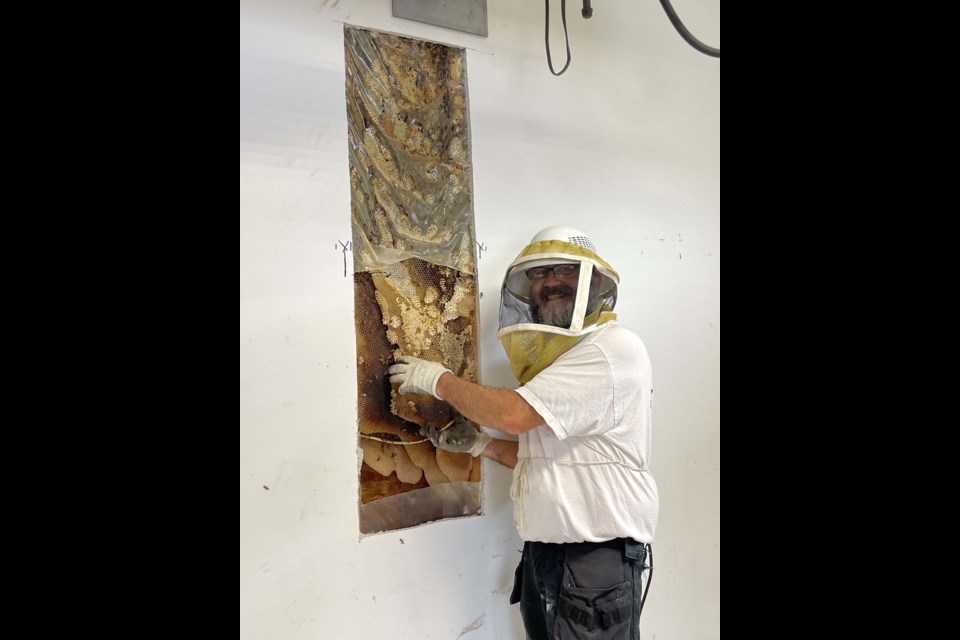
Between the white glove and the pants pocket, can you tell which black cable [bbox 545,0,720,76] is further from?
the pants pocket

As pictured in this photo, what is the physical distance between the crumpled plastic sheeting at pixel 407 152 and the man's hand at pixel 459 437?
474 mm

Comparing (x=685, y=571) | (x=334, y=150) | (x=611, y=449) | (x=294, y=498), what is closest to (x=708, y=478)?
(x=685, y=571)

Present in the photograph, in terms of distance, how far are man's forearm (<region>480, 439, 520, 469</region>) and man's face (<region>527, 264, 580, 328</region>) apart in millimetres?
412

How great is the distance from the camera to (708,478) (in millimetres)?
2383

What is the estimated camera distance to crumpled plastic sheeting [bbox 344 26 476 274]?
5.66ft

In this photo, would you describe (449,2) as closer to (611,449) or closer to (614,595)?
(611,449)

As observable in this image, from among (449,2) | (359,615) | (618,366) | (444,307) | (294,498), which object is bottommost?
(359,615)

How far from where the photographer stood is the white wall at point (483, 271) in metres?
1.56

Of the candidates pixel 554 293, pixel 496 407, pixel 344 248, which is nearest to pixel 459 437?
pixel 496 407

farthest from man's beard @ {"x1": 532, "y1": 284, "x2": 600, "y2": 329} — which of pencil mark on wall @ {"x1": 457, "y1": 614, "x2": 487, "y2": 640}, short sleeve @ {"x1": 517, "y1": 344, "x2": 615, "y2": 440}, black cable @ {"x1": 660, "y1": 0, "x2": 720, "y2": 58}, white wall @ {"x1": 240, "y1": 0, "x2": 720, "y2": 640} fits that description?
pencil mark on wall @ {"x1": 457, "y1": 614, "x2": 487, "y2": 640}

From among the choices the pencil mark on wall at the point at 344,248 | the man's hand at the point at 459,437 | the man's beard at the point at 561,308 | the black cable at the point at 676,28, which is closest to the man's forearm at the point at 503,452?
the man's hand at the point at 459,437

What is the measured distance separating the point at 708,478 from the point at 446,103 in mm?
1705

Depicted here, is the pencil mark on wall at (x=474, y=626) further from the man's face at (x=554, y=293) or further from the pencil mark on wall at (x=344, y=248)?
the pencil mark on wall at (x=344, y=248)

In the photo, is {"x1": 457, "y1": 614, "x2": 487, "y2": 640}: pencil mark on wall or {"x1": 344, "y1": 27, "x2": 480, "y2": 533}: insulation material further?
{"x1": 457, "y1": 614, "x2": 487, "y2": 640}: pencil mark on wall
